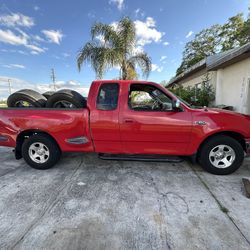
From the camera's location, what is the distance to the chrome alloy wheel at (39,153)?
12.4 ft

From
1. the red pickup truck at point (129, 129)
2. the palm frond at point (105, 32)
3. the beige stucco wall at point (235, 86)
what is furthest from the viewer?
the palm frond at point (105, 32)

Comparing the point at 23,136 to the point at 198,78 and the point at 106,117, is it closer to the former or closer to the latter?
the point at 106,117

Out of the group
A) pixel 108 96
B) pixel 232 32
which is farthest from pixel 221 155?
pixel 232 32

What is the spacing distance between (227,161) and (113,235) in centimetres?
271

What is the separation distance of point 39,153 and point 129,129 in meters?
2.08

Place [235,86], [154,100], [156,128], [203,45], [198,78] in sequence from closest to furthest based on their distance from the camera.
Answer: [156,128]
[154,100]
[235,86]
[198,78]
[203,45]

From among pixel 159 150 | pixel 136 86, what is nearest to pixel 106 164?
pixel 159 150

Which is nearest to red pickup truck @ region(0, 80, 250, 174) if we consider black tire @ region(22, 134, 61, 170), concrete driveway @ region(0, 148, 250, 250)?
black tire @ region(22, 134, 61, 170)

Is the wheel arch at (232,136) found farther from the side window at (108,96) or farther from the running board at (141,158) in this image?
the side window at (108,96)

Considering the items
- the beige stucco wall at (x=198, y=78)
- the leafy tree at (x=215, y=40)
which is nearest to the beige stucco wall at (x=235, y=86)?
the beige stucco wall at (x=198, y=78)

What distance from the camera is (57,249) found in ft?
6.07

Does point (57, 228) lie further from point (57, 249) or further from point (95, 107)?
point (95, 107)

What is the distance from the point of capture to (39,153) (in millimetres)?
3801

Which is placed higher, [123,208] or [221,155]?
[221,155]
